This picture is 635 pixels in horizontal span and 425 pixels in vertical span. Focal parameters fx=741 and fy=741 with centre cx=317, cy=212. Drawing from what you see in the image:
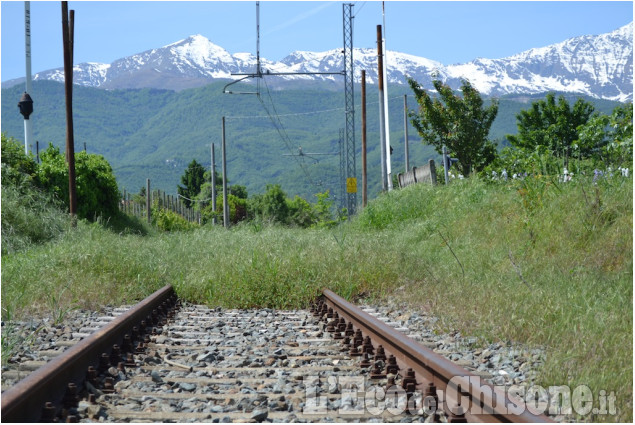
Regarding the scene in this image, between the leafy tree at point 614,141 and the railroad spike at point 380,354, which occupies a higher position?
the leafy tree at point 614,141

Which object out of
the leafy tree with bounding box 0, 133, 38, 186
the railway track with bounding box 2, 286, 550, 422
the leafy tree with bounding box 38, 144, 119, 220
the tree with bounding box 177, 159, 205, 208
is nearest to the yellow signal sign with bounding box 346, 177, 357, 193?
the leafy tree with bounding box 38, 144, 119, 220

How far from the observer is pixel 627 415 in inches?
136

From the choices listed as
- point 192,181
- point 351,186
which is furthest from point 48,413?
point 192,181

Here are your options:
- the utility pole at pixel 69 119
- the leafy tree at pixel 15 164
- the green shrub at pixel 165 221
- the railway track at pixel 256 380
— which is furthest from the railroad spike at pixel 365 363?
the green shrub at pixel 165 221

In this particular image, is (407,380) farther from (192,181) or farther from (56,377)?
(192,181)

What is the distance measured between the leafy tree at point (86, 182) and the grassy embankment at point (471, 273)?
11.0 metres

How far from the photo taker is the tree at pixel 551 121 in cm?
4506

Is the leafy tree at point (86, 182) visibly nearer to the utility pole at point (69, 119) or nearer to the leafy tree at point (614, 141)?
the utility pole at point (69, 119)

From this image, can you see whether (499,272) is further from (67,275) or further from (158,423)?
(158,423)

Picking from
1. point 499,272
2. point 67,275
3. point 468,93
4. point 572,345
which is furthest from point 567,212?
point 468,93

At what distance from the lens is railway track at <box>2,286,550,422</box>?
137 inches

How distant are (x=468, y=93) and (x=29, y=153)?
2000cm

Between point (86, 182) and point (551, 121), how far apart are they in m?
33.2

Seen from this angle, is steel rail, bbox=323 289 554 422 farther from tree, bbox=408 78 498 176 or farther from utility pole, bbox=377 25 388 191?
tree, bbox=408 78 498 176
